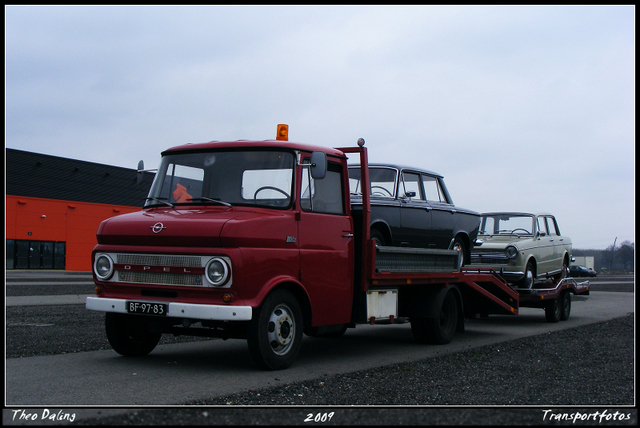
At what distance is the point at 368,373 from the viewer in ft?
22.9

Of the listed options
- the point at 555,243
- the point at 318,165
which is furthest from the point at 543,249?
the point at 318,165

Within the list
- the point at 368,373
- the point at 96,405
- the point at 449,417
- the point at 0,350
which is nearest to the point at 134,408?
the point at 96,405

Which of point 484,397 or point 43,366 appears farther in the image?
point 43,366

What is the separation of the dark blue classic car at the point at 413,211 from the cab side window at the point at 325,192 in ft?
1.62

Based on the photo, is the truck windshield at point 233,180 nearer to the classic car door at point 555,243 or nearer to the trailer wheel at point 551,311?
the trailer wheel at point 551,311

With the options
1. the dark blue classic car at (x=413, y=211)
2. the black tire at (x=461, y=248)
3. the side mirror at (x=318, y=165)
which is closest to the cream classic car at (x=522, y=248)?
the black tire at (x=461, y=248)

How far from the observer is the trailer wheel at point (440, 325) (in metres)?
9.84

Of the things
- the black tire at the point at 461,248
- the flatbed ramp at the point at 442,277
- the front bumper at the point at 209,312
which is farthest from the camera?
the black tire at the point at 461,248

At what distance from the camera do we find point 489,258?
14.3 m

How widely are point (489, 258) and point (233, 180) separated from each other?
27.4 ft

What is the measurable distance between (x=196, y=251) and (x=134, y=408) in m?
2.00

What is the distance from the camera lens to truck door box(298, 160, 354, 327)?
7.43 m

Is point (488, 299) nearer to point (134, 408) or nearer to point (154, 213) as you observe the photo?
point (154, 213)

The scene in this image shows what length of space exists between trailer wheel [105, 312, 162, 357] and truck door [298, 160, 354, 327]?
1925mm
